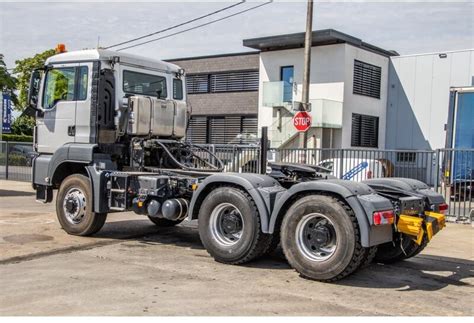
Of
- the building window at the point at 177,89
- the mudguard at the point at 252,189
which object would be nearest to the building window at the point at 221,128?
the building window at the point at 177,89

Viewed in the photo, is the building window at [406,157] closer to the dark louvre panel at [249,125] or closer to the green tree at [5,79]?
the dark louvre panel at [249,125]

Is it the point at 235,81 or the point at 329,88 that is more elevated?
the point at 235,81

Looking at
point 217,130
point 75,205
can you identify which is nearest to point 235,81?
point 217,130

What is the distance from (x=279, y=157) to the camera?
1633 cm

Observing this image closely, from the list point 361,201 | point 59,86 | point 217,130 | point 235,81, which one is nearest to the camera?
point 361,201

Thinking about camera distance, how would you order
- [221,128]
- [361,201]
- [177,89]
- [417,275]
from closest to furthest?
[361,201], [417,275], [177,89], [221,128]

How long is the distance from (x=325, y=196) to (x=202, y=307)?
2.12 m

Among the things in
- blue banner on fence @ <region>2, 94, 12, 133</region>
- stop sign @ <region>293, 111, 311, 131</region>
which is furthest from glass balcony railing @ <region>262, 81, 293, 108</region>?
blue banner on fence @ <region>2, 94, 12, 133</region>

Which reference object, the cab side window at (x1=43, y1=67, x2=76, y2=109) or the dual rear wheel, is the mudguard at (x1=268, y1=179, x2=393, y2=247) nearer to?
the dual rear wheel

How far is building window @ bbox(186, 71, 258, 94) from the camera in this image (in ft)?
110

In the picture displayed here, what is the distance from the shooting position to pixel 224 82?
113 ft

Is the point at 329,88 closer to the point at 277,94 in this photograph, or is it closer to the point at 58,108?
the point at 277,94

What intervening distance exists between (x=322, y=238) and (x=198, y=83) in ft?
97.8

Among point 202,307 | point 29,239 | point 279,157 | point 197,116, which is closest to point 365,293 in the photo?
point 202,307
